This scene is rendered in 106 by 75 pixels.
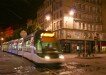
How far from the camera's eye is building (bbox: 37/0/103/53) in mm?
58844

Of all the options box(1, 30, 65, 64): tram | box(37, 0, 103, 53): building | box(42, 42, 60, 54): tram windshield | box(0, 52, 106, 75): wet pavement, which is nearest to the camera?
box(0, 52, 106, 75): wet pavement

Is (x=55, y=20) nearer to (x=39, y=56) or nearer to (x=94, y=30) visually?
(x=94, y=30)

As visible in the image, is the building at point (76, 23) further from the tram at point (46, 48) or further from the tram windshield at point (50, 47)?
the tram windshield at point (50, 47)

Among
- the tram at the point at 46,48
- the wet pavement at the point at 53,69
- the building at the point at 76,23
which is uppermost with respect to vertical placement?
the building at the point at 76,23

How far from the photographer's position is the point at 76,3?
202 feet

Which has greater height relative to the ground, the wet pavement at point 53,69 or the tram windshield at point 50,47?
the tram windshield at point 50,47

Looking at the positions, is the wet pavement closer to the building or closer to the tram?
the tram

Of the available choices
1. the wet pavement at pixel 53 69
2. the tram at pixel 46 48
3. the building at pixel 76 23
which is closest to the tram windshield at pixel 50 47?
the tram at pixel 46 48

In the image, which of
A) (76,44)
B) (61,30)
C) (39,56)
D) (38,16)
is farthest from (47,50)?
(38,16)

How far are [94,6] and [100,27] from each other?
255 inches

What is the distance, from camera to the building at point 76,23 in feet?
193

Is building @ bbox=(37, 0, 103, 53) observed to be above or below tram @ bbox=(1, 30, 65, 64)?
above

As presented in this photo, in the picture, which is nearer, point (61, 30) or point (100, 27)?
point (61, 30)

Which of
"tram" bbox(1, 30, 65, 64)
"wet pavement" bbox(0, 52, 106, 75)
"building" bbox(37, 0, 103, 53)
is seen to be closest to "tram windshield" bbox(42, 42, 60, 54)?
"tram" bbox(1, 30, 65, 64)
